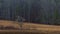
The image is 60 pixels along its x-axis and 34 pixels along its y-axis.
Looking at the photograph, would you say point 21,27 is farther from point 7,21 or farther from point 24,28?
point 7,21

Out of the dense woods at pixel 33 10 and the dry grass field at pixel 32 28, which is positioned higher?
the dense woods at pixel 33 10

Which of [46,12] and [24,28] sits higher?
[46,12]

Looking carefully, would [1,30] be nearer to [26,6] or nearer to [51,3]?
[26,6]

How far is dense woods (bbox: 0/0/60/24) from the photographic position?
1.32m

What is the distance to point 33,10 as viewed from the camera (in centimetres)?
133

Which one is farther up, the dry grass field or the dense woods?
the dense woods

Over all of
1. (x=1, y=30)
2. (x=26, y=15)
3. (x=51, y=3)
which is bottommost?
(x=1, y=30)

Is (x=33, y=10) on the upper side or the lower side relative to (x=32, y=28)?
upper

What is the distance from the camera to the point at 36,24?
1309mm

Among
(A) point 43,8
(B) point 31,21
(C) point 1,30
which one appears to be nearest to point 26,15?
(B) point 31,21

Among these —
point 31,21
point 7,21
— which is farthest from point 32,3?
point 7,21

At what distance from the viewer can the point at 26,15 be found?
1338mm

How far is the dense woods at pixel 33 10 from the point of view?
132 centimetres

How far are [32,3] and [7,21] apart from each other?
1.00ft
